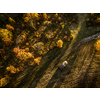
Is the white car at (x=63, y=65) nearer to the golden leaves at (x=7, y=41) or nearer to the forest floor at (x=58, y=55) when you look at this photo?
the forest floor at (x=58, y=55)

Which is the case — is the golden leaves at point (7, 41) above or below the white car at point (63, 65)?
above

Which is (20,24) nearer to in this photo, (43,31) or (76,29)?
(43,31)

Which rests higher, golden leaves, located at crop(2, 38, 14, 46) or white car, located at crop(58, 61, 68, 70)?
golden leaves, located at crop(2, 38, 14, 46)

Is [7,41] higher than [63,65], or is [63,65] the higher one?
[7,41]

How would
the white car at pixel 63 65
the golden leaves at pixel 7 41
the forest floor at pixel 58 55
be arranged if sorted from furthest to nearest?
1. the forest floor at pixel 58 55
2. the white car at pixel 63 65
3. the golden leaves at pixel 7 41

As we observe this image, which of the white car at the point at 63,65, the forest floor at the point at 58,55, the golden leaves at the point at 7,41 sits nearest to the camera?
the golden leaves at the point at 7,41

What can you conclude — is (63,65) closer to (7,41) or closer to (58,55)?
(58,55)

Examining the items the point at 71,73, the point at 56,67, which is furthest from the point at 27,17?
the point at 71,73

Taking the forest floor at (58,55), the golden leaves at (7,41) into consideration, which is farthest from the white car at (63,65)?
the golden leaves at (7,41)

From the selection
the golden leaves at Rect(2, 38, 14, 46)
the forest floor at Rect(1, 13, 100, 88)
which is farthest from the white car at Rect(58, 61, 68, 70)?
the golden leaves at Rect(2, 38, 14, 46)

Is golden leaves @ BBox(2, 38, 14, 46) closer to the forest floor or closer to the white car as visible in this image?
the forest floor

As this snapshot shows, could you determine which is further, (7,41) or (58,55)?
(58,55)

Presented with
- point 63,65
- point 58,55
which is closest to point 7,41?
point 58,55
